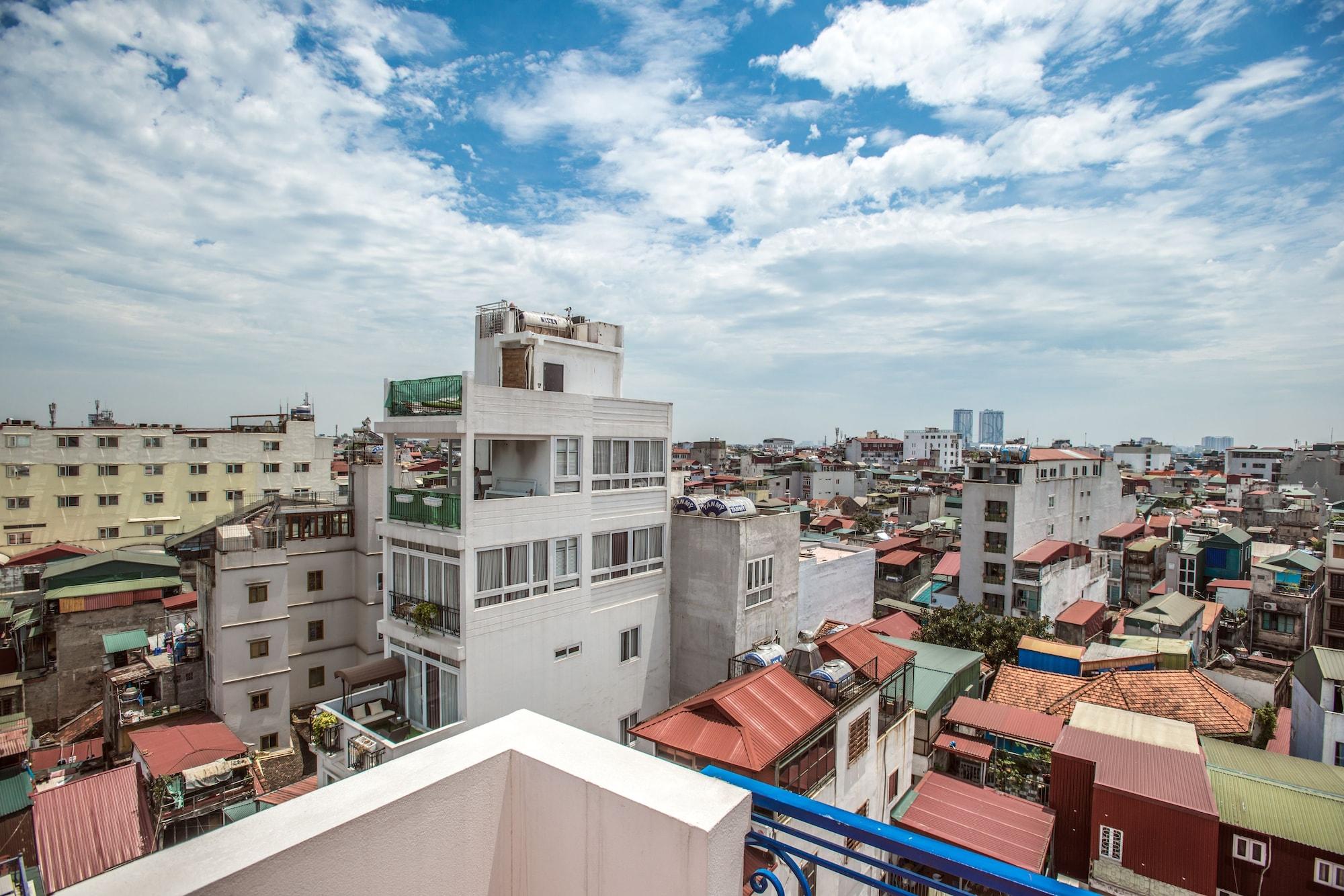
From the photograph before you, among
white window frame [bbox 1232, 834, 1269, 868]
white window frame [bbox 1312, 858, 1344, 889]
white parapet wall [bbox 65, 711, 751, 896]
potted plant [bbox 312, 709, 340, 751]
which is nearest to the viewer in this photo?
white parapet wall [bbox 65, 711, 751, 896]

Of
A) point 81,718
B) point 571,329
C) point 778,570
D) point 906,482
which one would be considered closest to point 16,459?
point 81,718

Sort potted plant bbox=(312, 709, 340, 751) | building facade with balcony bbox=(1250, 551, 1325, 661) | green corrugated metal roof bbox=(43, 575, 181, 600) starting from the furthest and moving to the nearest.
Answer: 1. building facade with balcony bbox=(1250, 551, 1325, 661)
2. green corrugated metal roof bbox=(43, 575, 181, 600)
3. potted plant bbox=(312, 709, 340, 751)

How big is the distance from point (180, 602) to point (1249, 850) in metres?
Answer: 36.4

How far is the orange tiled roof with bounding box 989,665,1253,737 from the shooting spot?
2064 cm

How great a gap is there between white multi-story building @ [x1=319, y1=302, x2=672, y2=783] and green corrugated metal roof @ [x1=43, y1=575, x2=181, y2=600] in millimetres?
18820

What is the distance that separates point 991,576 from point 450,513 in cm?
3221

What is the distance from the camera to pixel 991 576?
3603 cm

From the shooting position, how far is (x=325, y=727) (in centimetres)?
1314

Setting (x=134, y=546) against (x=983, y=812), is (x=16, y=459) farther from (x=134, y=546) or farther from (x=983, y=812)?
(x=983, y=812)

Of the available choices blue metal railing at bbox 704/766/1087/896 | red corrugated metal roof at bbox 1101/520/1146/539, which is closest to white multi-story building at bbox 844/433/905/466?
red corrugated metal roof at bbox 1101/520/1146/539

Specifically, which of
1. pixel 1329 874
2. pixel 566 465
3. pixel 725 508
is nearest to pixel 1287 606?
pixel 1329 874

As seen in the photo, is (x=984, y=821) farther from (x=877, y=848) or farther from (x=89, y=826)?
(x=89, y=826)

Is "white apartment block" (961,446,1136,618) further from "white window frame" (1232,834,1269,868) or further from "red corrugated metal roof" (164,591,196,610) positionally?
"red corrugated metal roof" (164,591,196,610)

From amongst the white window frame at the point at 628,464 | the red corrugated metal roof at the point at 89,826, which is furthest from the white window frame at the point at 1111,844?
the red corrugated metal roof at the point at 89,826
